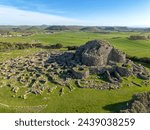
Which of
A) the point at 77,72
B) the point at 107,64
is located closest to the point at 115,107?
the point at 77,72

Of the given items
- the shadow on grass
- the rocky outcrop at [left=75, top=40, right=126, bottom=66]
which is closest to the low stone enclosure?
the rocky outcrop at [left=75, top=40, right=126, bottom=66]

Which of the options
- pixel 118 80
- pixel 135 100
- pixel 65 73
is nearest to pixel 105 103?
pixel 135 100

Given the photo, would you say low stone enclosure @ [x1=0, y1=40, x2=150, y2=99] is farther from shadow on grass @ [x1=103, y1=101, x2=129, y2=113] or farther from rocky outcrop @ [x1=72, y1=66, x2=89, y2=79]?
shadow on grass @ [x1=103, y1=101, x2=129, y2=113]

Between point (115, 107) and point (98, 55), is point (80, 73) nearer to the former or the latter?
point (98, 55)

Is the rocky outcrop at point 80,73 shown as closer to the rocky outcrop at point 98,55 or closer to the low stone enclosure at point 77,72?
the low stone enclosure at point 77,72

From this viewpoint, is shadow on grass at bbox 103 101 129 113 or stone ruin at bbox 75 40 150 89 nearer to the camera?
shadow on grass at bbox 103 101 129 113

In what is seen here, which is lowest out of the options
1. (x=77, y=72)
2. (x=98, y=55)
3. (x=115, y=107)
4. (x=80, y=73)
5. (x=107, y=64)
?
(x=115, y=107)

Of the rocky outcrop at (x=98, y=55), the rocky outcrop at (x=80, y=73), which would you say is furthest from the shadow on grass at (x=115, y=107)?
the rocky outcrop at (x=98, y=55)
